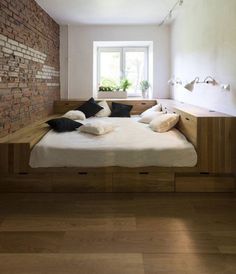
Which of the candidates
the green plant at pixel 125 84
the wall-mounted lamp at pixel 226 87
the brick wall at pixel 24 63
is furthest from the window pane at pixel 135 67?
the wall-mounted lamp at pixel 226 87

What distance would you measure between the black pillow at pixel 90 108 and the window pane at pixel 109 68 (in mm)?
1233

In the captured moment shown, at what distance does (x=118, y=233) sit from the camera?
2.25 meters

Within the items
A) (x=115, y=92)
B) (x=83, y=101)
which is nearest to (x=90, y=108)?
(x=83, y=101)

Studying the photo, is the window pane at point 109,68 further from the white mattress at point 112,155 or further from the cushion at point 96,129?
the white mattress at point 112,155

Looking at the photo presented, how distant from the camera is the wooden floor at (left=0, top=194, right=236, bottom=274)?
1840 mm

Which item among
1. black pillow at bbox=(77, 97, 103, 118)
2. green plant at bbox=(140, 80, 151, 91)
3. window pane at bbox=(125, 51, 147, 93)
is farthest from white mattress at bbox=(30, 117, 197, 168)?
window pane at bbox=(125, 51, 147, 93)

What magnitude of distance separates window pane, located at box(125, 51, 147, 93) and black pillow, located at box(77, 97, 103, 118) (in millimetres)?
1460

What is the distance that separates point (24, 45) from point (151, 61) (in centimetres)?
304

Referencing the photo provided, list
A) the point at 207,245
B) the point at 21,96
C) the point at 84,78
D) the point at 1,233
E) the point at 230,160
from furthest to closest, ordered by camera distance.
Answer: the point at 84,78 < the point at 21,96 < the point at 230,160 < the point at 1,233 < the point at 207,245

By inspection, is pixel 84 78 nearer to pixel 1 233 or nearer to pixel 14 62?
pixel 14 62

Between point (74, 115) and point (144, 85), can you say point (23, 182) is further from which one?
point (144, 85)

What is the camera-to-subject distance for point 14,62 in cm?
361

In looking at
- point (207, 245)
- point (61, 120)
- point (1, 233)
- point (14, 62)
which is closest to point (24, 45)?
point (14, 62)

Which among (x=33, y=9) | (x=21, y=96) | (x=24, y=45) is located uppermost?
(x=33, y=9)
